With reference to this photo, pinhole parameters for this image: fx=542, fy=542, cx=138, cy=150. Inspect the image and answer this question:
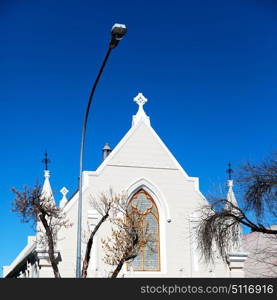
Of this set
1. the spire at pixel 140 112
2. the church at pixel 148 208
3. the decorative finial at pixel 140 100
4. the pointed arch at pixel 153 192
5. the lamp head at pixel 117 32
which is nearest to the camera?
the lamp head at pixel 117 32

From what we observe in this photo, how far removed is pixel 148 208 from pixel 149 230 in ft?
4.63

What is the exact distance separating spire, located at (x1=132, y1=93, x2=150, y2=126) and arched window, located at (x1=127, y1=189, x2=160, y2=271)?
474 cm

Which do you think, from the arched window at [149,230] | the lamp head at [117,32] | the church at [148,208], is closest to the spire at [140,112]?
the church at [148,208]

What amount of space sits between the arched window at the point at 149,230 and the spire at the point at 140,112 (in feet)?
15.5

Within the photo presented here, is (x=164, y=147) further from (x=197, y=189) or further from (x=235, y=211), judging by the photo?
(x=235, y=211)

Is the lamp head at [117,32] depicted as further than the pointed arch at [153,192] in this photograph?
No

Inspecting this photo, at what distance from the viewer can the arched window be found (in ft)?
108

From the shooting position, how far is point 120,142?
115 feet

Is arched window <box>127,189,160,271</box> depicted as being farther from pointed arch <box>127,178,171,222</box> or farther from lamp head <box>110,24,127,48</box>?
lamp head <box>110,24,127,48</box>

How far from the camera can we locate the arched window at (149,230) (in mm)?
32844

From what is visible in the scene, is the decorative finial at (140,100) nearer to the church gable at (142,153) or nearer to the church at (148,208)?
the church at (148,208)

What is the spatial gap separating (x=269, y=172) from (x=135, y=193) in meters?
13.9

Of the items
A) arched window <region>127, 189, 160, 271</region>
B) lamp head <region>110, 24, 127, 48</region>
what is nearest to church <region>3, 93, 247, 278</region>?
arched window <region>127, 189, 160, 271</region>

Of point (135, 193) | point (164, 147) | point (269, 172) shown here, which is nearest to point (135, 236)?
point (269, 172)
